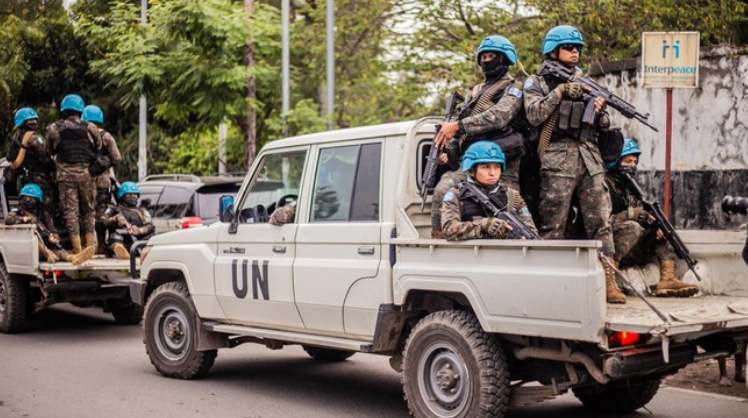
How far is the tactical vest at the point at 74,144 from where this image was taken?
1195 centimetres

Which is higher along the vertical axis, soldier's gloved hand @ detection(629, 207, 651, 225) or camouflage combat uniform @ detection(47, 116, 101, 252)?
camouflage combat uniform @ detection(47, 116, 101, 252)

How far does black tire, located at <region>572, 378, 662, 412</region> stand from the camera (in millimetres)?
7355

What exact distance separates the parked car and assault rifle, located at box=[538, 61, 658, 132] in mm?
7073

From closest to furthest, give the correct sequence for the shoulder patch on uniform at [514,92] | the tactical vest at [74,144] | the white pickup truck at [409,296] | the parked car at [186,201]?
the white pickup truck at [409,296] < the shoulder patch on uniform at [514,92] < the tactical vest at [74,144] < the parked car at [186,201]

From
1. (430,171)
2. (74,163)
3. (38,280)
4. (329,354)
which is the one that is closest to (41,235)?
(38,280)

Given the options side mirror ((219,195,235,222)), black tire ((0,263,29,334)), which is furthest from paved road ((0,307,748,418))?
side mirror ((219,195,235,222))

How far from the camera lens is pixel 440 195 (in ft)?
23.1

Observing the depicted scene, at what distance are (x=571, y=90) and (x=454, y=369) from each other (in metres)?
2.06

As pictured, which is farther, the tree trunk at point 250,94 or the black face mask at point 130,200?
the tree trunk at point 250,94

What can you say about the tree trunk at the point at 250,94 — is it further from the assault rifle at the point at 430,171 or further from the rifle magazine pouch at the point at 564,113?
the rifle magazine pouch at the point at 564,113

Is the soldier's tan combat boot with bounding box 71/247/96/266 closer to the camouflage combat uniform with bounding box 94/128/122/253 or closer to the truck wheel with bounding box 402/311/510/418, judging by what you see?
the camouflage combat uniform with bounding box 94/128/122/253

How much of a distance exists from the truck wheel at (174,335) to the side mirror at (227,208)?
90cm

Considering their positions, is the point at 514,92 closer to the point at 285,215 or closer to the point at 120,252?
the point at 285,215

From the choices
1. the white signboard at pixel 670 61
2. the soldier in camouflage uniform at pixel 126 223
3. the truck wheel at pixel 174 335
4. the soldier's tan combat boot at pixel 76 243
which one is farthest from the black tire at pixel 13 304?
the white signboard at pixel 670 61
